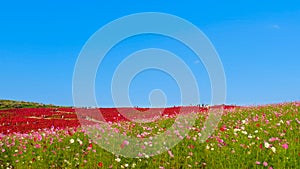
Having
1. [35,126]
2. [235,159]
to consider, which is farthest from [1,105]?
[235,159]

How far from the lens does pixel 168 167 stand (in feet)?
27.5

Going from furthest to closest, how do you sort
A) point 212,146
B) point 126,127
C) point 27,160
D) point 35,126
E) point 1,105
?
point 1,105, point 35,126, point 126,127, point 27,160, point 212,146

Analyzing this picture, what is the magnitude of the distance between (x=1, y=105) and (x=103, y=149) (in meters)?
34.0

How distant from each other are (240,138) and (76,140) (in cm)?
449

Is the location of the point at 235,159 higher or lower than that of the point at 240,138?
lower

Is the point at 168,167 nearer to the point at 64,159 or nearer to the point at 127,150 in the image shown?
the point at 127,150

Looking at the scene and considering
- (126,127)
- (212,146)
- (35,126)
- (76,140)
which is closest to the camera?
(212,146)

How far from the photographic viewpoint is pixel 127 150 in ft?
29.9

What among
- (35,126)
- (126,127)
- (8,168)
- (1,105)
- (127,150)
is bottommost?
(8,168)

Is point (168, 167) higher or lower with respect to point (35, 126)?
lower

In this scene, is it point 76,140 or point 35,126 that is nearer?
point 76,140

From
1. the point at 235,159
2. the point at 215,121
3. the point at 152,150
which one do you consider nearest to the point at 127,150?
the point at 152,150

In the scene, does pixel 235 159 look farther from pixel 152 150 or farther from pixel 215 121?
pixel 215 121

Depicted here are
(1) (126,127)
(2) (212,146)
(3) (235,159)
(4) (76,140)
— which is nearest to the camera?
(3) (235,159)
